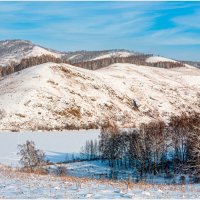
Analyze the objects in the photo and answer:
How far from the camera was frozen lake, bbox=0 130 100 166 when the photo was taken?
95.8 metres

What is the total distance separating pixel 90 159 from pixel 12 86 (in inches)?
4065

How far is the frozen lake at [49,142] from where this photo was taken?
95750 mm

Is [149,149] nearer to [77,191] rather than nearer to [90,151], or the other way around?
[90,151]

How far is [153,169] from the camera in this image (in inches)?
3383

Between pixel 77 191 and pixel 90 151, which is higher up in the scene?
pixel 77 191

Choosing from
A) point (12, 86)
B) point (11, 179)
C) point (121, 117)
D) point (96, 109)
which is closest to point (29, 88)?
point (12, 86)

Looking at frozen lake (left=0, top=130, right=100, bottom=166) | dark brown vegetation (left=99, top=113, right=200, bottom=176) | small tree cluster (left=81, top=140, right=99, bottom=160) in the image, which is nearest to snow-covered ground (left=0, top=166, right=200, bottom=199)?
dark brown vegetation (left=99, top=113, right=200, bottom=176)

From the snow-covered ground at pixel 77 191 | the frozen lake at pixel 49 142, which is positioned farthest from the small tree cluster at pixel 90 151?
the snow-covered ground at pixel 77 191

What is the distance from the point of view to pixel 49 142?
123 m

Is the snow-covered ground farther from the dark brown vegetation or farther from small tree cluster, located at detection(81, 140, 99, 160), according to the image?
small tree cluster, located at detection(81, 140, 99, 160)

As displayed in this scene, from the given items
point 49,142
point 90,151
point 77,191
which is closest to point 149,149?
point 90,151

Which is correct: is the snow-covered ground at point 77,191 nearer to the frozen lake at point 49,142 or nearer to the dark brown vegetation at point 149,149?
the dark brown vegetation at point 149,149

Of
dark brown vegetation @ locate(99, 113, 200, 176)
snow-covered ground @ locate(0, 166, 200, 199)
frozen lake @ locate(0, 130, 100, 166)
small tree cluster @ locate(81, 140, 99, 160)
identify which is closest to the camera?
snow-covered ground @ locate(0, 166, 200, 199)

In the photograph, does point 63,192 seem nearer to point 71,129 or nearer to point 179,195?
point 179,195
